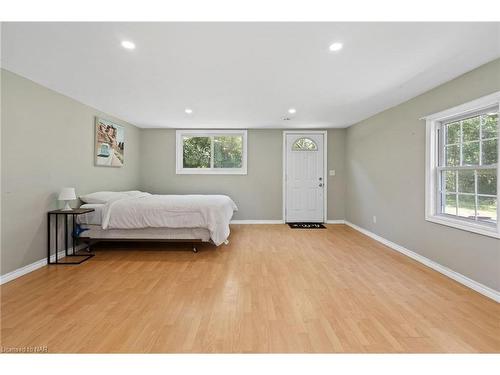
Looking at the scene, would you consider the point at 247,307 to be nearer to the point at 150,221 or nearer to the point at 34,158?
the point at 150,221

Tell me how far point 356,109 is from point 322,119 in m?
0.77

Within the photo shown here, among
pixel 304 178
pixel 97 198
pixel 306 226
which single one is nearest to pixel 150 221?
pixel 97 198

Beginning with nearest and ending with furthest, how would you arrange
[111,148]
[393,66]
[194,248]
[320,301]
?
[320,301]
[393,66]
[194,248]
[111,148]

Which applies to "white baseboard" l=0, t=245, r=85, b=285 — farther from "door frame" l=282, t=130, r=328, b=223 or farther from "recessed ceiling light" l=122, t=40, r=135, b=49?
"door frame" l=282, t=130, r=328, b=223

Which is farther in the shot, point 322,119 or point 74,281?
point 322,119

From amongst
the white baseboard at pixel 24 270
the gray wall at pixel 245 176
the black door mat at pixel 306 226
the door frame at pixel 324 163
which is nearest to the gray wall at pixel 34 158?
the white baseboard at pixel 24 270

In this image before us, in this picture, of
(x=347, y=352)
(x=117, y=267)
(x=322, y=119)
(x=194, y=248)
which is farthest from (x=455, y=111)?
(x=117, y=267)

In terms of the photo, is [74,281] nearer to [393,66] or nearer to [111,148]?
[111,148]

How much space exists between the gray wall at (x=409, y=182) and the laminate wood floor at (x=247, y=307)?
311 mm

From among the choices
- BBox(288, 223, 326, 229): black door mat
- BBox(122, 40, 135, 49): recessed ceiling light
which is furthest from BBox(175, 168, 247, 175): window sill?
BBox(122, 40, 135, 49): recessed ceiling light

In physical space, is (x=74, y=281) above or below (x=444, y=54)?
below

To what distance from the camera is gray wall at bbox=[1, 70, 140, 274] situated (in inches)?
98.7

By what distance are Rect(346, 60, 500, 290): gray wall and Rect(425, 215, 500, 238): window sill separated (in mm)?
54

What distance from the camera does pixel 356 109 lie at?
3990mm
